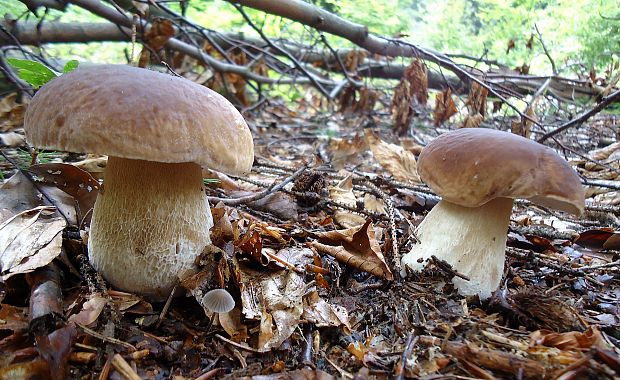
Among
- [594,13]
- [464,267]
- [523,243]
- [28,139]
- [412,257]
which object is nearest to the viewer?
[28,139]

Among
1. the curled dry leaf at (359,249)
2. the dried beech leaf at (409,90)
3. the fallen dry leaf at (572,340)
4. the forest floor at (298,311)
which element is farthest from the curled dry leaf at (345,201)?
the dried beech leaf at (409,90)

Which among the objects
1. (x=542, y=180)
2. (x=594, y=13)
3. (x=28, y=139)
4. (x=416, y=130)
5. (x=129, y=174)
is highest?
(x=594, y=13)

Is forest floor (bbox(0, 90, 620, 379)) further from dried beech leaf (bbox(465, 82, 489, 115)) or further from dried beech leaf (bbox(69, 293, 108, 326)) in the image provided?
dried beech leaf (bbox(465, 82, 489, 115))

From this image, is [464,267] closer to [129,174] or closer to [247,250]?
[247,250]

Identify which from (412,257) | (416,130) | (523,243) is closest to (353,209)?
(412,257)

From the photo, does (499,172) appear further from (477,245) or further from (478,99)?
(478,99)

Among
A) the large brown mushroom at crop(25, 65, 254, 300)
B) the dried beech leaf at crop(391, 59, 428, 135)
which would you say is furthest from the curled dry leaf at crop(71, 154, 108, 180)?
the dried beech leaf at crop(391, 59, 428, 135)

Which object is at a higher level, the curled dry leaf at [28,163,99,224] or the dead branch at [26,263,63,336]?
the curled dry leaf at [28,163,99,224]
